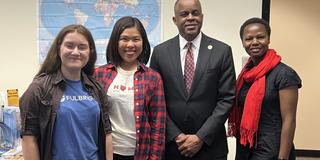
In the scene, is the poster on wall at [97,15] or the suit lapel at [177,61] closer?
the suit lapel at [177,61]

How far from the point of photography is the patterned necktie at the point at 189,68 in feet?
Answer: 6.10

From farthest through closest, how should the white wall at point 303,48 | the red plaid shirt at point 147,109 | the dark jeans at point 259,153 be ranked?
the white wall at point 303,48
the dark jeans at point 259,153
the red plaid shirt at point 147,109

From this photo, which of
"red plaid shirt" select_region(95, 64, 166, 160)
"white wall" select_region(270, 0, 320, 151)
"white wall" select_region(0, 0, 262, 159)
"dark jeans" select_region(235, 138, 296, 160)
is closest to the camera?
"red plaid shirt" select_region(95, 64, 166, 160)

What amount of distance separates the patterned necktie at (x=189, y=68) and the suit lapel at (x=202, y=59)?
0.03 m

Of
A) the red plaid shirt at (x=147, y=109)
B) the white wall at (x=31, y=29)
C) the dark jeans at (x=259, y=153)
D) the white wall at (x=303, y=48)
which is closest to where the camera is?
the red plaid shirt at (x=147, y=109)

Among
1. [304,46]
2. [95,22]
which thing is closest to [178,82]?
[95,22]

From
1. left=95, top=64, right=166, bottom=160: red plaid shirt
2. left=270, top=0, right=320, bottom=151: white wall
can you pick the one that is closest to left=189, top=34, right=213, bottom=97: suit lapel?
left=95, top=64, right=166, bottom=160: red plaid shirt

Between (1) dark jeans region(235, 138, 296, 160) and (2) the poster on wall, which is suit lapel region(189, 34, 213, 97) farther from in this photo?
(2) the poster on wall

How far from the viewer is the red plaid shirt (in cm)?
169

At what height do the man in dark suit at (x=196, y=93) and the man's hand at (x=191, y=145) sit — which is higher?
the man in dark suit at (x=196, y=93)

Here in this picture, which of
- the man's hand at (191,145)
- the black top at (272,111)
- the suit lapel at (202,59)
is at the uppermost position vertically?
the suit lapel at (202,59)

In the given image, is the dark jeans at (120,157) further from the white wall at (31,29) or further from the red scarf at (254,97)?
the white wall at (31,29)

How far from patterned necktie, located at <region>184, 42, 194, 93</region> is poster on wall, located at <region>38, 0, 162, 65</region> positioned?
0.83 meters

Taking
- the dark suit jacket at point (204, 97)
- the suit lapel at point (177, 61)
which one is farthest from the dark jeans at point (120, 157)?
the suit lapel at point (177, 61)
